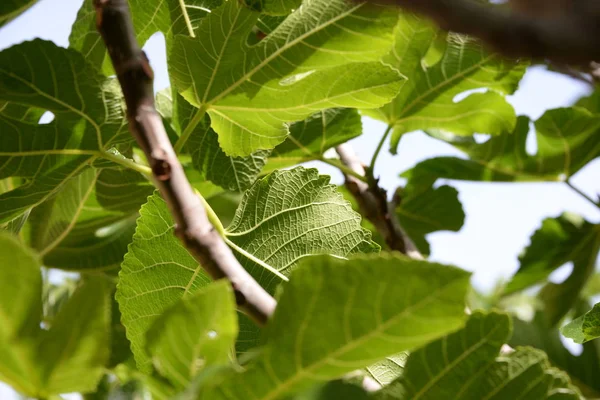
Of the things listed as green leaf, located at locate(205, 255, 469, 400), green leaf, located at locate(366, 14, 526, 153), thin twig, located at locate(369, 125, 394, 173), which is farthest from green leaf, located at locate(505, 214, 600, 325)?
green leaf, located at locate(205, 255, 469, 400)

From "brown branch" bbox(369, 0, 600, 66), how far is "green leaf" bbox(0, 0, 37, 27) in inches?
30.6

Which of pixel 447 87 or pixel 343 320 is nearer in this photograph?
pixel 343 320

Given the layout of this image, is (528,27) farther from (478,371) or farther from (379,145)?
(379,145)

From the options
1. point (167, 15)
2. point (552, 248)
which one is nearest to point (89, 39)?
point (167, 15)

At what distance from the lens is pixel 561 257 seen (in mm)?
1686

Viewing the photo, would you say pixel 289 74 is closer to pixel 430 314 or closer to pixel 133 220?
pixel 430 314

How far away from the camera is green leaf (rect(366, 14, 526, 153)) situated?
4.10 feet

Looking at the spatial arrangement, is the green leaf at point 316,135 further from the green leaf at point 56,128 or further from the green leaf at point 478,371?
the green leaf at point 478,371

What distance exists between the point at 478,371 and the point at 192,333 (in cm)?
30

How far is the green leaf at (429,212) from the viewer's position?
5.12 ft

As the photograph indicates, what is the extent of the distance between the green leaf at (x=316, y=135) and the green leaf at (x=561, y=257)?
72cm

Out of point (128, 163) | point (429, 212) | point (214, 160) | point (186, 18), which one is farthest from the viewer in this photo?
point (429, 212)

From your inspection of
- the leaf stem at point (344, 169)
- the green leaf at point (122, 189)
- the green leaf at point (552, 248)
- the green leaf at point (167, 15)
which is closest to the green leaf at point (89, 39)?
the green leaf at point (167, 15)

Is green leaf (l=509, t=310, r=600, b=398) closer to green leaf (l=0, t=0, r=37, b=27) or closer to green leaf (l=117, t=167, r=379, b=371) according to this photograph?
green leaf (l=117, t=167, r=379, b=371)
